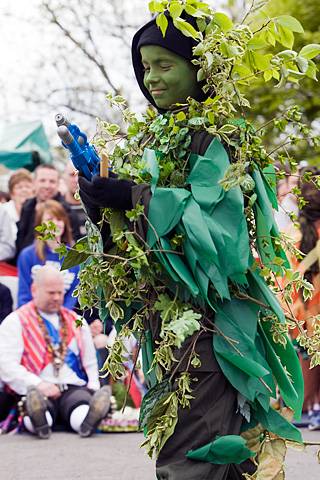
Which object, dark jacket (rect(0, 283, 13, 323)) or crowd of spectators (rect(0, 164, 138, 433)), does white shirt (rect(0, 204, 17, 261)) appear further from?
dark jacket (rect(0, 283, 13, 323))

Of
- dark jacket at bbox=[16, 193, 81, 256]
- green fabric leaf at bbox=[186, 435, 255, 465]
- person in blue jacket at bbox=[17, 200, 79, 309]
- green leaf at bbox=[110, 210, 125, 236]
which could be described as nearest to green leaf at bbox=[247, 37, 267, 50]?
green leaf at bbox=[110, 210, 125, 236]

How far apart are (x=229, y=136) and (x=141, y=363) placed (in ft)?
3.44

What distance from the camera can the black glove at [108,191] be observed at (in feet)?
12.6

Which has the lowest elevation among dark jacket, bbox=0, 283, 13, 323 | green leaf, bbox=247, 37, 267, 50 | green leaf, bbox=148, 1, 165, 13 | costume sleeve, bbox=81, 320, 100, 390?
costume sleeve, bbox=81, 320, 100, 390

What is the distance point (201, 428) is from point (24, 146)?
32.5ft

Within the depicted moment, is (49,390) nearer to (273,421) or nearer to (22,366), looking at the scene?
(22,366)

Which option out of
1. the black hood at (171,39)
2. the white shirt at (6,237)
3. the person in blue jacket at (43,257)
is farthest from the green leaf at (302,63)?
the white shirt at (6,237)

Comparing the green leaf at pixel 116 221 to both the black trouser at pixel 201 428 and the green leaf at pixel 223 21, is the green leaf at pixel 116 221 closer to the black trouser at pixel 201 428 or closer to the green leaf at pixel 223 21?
the black trouser at pixel 201 428

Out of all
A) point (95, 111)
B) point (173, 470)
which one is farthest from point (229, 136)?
point (95, 111)

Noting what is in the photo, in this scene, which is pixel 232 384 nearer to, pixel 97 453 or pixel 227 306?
pixel 227 306

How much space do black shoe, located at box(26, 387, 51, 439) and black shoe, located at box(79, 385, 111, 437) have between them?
11.0 inches

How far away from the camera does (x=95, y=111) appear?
2691 centimetres

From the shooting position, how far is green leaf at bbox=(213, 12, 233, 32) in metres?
3.99

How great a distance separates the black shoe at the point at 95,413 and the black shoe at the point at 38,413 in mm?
279
